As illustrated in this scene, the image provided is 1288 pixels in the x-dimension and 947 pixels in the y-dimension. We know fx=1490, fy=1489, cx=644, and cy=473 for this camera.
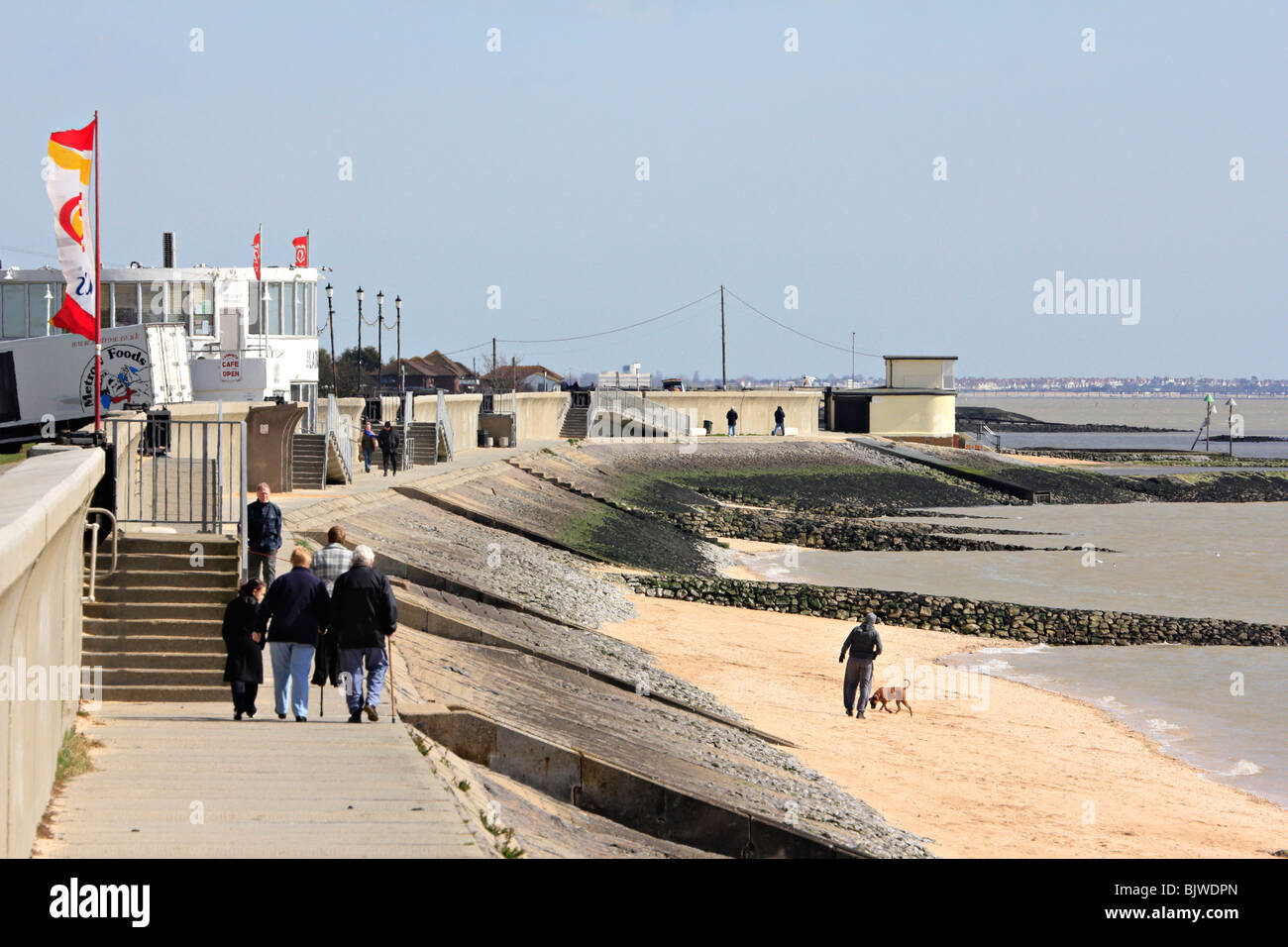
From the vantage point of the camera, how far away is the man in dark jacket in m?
11.3

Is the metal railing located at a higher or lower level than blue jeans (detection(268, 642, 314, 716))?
higher

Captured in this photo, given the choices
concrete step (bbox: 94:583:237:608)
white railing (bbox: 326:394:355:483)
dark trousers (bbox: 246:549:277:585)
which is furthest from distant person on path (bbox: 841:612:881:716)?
white railing (bbox: 326:394:355:483)

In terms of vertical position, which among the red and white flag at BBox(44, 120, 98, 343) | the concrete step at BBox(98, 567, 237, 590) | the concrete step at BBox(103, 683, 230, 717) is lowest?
the concrete step at BBox(103, 683, 230, 717)

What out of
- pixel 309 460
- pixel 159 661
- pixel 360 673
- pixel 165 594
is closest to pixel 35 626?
pixel 360 673

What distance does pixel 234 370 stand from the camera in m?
40.1

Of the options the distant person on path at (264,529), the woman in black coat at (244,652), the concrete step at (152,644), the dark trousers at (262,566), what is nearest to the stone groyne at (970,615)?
the dark trousers at (262,566)

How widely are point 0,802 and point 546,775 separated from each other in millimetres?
5973

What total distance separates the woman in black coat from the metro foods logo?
15813mm

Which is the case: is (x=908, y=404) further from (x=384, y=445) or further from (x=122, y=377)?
(x=122, y=377)

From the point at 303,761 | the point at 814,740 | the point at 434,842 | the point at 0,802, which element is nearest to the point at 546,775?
the point at 303,761

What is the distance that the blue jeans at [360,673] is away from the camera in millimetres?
11434

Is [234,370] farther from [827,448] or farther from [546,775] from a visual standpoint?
[827,448]

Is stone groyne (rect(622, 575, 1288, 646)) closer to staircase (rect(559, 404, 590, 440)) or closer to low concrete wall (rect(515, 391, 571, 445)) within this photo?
low concrete wall (rect(515, 391, 571, 445))
